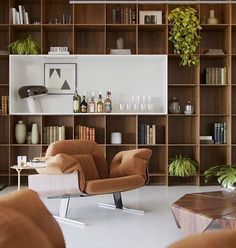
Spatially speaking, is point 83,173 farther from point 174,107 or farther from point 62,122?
point 174,107

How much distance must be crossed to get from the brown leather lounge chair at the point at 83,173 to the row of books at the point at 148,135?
1.73m

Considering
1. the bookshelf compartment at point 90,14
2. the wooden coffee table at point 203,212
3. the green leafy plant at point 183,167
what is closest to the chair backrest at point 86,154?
the wooden coffee table at point 203,212

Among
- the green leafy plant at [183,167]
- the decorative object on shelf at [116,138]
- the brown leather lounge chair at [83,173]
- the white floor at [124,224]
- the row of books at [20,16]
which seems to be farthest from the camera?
the decorative object on shelf at [116,138]

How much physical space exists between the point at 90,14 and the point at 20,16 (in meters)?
1.12

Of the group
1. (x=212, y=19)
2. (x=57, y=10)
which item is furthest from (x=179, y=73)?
(x=57, y=10)

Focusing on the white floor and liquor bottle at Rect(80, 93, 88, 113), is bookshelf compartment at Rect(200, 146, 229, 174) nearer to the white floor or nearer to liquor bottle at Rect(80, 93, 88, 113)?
the white floor

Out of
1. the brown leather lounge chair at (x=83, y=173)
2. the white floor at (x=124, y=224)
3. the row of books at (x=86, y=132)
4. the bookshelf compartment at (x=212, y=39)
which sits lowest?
the white floor at (x=124, y=224)

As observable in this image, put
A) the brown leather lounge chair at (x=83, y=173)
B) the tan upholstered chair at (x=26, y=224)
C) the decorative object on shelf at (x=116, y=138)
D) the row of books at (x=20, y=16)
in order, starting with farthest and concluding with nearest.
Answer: the decorative object on shelf at (x=116, y=138) → the row of books at (x=20, y=16) → the brown leather lounge chair at (x=83, y=173) → the tan upholstered chair at (x=26, y=224)

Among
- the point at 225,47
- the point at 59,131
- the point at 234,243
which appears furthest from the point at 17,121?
the point at 234,243

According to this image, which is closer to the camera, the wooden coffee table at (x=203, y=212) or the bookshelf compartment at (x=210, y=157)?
the wooden coffee table at (x=203, y=212)

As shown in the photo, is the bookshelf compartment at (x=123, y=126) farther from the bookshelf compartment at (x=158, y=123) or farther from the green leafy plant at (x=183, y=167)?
the green leafy plant at (x=183, y=167)

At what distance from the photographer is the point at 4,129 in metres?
7.12

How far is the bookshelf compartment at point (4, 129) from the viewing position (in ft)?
23.3

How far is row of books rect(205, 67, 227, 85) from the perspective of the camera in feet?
22.7
